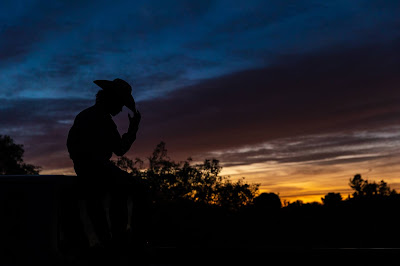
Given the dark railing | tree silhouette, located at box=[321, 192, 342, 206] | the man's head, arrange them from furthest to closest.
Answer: tree silhouette, located at box=[321, 192, 342, 206] → the man's head → the dark railing

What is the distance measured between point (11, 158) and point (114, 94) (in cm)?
7097

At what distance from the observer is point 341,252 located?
419cm

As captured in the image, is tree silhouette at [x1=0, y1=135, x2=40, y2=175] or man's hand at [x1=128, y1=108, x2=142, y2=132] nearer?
man's hand at [x1=128, y1=108, x2=142, y2=132]

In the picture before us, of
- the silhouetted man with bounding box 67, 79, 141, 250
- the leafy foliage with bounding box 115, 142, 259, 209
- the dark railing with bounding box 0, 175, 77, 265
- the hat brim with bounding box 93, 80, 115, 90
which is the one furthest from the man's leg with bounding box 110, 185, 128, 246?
the leafy foliage with bounding box 115, 142, 259, 209

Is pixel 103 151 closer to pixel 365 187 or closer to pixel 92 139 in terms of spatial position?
pixel 92 139

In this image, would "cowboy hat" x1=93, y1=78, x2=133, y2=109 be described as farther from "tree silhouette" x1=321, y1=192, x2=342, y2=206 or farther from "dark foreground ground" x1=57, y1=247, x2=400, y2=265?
"tree silhouette" x1=321, y1=192, x2=342, y2=206

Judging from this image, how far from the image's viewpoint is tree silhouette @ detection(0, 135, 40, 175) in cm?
6881

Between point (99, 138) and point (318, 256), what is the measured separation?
6.43 ft

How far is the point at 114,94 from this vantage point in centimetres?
425

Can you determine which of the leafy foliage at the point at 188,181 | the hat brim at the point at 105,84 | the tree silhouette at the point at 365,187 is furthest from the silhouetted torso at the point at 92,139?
the tree silhouette at the point at 365,187

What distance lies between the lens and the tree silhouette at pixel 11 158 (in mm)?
68812

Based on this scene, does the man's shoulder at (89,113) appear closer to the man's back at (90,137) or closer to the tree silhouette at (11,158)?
the man's back at (90,137)

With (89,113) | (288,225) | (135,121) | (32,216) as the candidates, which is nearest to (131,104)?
(135,121)

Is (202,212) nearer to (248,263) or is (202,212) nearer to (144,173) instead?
(144,173)
